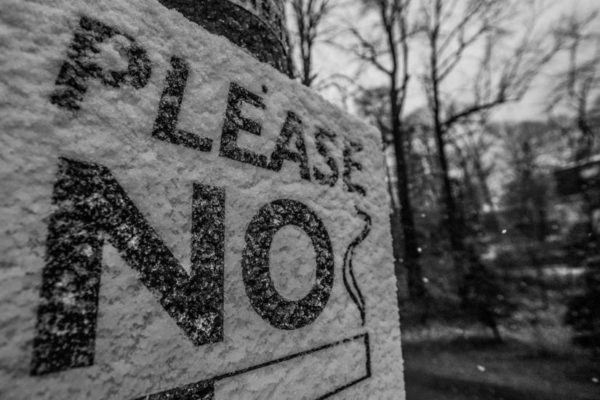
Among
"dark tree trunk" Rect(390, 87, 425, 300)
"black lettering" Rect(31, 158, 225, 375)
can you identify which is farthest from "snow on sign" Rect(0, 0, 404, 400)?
"dark tree trunk" Rect(390, 87, 425, 300)

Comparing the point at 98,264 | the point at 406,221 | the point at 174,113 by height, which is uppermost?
the point at 406,221

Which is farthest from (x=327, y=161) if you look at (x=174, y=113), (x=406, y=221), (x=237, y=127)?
(x=406, y=221)

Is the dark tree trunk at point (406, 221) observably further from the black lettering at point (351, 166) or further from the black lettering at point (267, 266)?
the black lettering at point (267, 266)

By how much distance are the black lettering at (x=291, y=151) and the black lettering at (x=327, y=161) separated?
0.06 meters

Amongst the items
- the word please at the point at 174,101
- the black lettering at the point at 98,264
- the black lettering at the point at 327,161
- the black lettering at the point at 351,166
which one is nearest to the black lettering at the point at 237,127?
the word please at the point at 174,101

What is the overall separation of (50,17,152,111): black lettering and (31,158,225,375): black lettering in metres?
0.12

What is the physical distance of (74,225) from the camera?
553 millimetres

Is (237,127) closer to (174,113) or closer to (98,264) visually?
(174,113)

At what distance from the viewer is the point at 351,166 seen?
1.12 m

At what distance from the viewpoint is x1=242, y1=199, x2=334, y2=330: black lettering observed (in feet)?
2.54

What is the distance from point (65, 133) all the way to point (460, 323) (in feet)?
26.7

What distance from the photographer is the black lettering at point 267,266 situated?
0.77 metres

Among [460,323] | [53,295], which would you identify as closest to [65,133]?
[53,295]

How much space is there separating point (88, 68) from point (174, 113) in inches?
6.3
